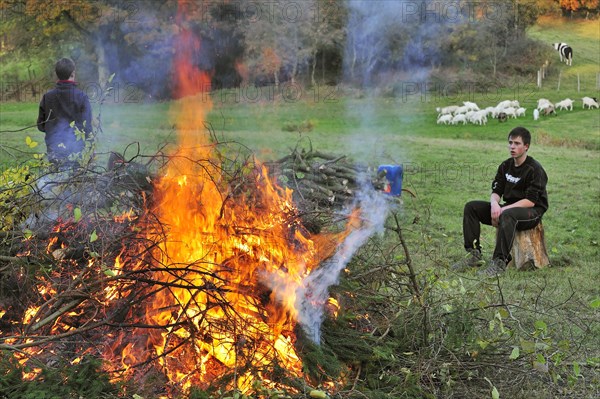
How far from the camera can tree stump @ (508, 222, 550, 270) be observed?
702 centimetres

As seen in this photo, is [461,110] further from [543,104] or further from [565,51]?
[565,51]

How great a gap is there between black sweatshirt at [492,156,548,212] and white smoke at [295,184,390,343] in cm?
283

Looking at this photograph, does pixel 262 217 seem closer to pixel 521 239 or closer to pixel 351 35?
pixel 521 239

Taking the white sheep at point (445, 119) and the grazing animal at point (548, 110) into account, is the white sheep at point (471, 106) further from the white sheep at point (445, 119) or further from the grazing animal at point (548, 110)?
the grazing animal at point (548, 110)

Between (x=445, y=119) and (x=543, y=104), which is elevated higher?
(x=543, y=104)

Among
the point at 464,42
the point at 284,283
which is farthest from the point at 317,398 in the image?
the point at 464,42

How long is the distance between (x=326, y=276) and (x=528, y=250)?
3.58 metres

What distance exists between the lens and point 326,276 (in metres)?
4.25

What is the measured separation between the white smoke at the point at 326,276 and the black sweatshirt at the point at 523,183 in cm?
283

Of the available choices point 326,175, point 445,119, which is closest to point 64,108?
point 326,175

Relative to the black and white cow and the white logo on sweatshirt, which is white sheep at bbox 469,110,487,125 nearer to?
the black and white cow

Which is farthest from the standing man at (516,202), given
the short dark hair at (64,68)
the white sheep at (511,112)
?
the white sheep at (511,112)

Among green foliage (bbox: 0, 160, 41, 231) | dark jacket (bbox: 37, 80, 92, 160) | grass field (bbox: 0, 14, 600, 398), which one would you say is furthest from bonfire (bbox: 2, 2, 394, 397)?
dark jacket (bbox: 37, 80, 92, 160)

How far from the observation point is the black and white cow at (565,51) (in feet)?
75.0
